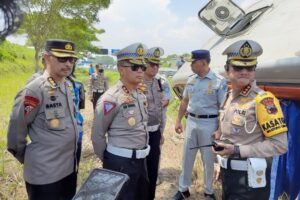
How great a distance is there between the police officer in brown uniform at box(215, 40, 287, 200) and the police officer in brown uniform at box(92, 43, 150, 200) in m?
0.76

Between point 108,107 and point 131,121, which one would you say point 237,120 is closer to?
point 131,121

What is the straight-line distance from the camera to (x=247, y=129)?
8.10 ft

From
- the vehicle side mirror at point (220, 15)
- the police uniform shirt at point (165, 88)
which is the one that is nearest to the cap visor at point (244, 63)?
the police uniform shirt at point (165, 88)

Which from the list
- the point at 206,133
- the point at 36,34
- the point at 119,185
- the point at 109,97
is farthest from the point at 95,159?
the point at 36,34

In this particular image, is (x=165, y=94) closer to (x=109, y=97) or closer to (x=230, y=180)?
(x=109, y=97)

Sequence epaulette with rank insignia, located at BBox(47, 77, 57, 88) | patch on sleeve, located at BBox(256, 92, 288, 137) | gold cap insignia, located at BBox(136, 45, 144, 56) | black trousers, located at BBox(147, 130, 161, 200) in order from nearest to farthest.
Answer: patch on sleeve, located at BBox(256, 92, 288, 137), epaulette with rank insignia, located at BBox(47, 77, 57, 88), gold cap insignia, located at BBox(136, 45, 144, 56), black trousers, located at BBox(147, 130, 161, 200)

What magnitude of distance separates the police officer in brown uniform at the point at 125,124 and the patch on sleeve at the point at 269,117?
1.08 m

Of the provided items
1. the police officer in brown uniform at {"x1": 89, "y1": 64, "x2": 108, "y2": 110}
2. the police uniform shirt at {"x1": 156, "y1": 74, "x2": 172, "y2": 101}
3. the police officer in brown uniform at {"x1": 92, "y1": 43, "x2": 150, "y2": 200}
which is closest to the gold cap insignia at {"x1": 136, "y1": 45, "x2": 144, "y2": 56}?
the police officer in brown uniform at {"x1": 92, "y1": 43, "x2": 150, "y2": 200}

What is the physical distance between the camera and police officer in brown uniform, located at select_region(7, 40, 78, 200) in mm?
2709

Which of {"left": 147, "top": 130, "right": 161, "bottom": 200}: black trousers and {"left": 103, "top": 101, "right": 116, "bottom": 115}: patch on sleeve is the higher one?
{"left": 103, "top": 101, "right": 116, "bottom": 115}: patch on sleeve

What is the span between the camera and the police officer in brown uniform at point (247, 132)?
238 centimetres

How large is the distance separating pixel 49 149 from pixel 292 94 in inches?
87.3

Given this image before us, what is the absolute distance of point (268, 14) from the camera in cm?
510

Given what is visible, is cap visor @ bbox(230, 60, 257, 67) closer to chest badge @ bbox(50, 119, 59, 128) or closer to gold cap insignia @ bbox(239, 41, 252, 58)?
gold cap insignia @ bbox(239, 41, 252, 58)
